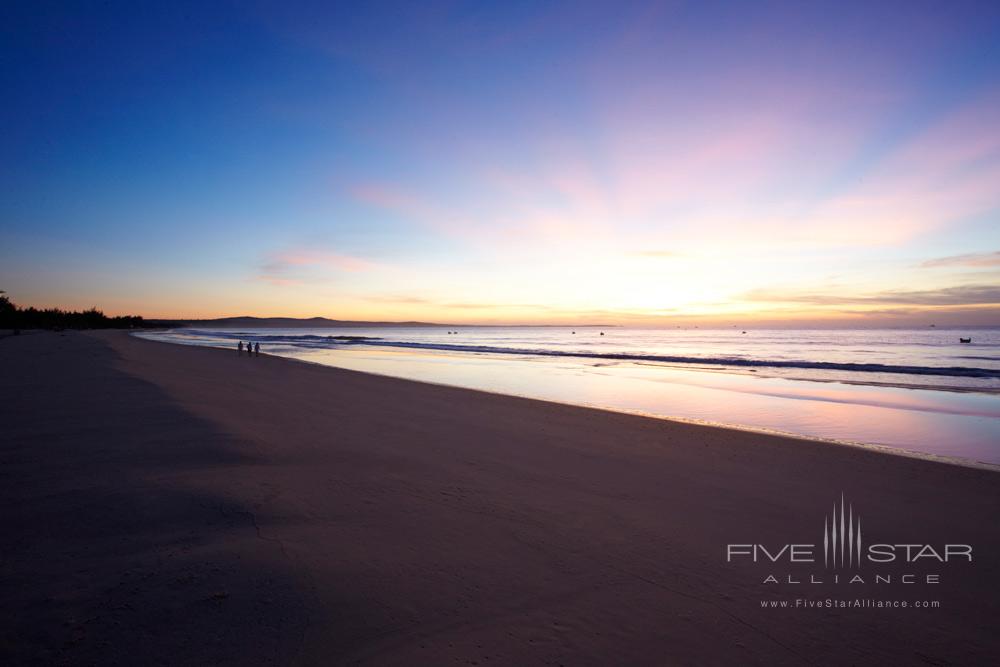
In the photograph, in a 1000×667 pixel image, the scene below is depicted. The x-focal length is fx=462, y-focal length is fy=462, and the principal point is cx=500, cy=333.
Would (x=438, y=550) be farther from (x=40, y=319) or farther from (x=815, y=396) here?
(x=40, y=319)

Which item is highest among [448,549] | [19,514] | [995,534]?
[19,514]

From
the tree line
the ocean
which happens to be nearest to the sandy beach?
the ocean

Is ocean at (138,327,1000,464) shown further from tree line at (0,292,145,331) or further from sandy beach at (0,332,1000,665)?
tree line at (0,292,145,331)

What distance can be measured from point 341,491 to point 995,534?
25.0ft

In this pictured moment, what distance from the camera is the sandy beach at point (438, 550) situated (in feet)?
9.74

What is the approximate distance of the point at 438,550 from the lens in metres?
4.18

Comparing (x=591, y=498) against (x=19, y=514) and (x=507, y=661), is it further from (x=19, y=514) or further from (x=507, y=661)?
(x=19, y=514)

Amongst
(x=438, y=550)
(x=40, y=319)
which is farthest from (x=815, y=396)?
(x=40, y=319)

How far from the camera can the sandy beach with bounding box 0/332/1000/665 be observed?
2.97m

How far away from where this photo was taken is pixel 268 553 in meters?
3.77

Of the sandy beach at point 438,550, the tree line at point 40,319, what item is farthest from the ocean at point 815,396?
the tree line at point 40,319

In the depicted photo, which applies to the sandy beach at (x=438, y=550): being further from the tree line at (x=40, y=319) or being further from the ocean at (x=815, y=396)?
the tree line at (x=40, y=319)

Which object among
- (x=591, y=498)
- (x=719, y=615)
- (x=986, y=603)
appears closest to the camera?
(x=719, y=615)

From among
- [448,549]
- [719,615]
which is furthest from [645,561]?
[448,549]
